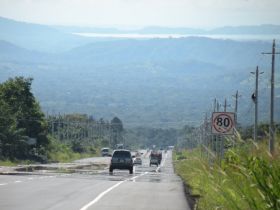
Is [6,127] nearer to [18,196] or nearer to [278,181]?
[18,196]

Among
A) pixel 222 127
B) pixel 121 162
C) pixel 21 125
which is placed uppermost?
pixel 21 125

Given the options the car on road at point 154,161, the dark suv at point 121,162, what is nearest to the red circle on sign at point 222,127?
the dark suv at point 121,162

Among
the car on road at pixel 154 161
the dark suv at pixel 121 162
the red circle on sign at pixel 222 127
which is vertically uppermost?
the red circle on sign at pixel 222 127

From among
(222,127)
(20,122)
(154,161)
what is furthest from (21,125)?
(222,127)

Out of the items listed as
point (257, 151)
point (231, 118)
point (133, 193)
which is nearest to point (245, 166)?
point (257, 151)

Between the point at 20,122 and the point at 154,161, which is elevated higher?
the point at 20,122

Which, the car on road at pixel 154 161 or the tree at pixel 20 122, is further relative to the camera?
the car on road at pixel 154 161

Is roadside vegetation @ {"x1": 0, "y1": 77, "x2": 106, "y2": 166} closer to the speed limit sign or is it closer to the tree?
the tree

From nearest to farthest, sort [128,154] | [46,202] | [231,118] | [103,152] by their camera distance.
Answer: [46,202], [231,118], [128,154], [103,152]

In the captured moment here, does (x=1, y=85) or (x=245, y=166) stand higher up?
(x=1, y=85)

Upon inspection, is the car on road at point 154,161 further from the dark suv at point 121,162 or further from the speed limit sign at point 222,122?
the speed limit sign at point 222,122

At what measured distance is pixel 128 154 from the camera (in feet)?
191

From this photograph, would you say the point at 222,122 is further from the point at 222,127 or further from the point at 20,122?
the point at 20,122

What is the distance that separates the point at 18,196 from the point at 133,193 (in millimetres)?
5499
